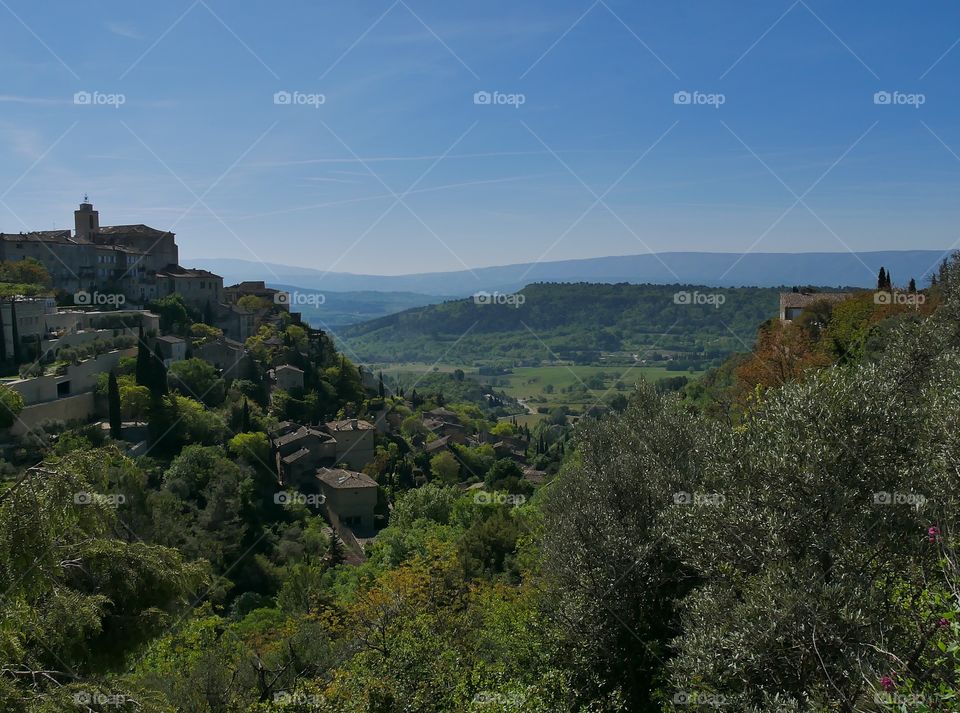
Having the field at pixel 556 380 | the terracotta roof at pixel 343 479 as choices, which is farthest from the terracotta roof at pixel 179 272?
the field at pixel 556 380

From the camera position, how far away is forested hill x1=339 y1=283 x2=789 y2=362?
14250cm

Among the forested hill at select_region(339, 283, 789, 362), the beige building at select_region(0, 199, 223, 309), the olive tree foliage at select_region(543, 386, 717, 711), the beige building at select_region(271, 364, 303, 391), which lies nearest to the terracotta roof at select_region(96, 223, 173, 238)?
the beige building at select_region(0, 199, 223, 309)

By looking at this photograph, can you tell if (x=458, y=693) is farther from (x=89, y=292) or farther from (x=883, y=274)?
(x=89, y=292)

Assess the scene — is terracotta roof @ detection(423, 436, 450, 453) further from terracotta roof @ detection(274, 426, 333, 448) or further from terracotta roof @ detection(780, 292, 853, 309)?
terracotta roof @ detection(780, 292, 853, 309)

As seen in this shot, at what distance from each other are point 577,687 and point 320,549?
85.7 feet

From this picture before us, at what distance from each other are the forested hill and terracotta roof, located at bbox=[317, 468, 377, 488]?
95562 mm

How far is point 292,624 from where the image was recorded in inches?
669

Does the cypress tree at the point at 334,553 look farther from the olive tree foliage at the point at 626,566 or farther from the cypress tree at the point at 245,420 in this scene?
the olive tree foliage at the point at 626,566

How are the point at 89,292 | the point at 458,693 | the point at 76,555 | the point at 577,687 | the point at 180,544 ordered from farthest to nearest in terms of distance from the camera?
the point at 89,292
the point at 180,544
the point at 577,687
the point at 458,693
the point at 76,555

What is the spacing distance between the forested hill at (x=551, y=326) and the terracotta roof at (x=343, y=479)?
95562 mm

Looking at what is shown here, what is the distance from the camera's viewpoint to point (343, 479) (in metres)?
41.2

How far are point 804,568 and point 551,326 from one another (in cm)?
15222

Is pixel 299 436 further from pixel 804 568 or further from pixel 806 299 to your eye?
pixel 804 568

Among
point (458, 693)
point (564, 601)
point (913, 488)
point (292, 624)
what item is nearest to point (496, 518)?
point (292, 624)
